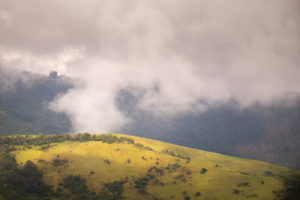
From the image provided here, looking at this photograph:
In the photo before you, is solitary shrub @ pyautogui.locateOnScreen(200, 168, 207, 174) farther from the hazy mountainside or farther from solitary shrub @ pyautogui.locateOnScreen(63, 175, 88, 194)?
solitary shrub @ pyautogui.locateOnScreen(63, 175, 88, 194)

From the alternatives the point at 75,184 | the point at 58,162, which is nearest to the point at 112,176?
the point at 75,184

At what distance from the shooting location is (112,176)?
14562cm

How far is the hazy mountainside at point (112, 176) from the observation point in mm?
120000

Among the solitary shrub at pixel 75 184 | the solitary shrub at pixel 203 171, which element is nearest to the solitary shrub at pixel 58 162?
the solitary shrub at pixel 75 184

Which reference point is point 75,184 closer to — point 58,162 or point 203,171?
point 58,162

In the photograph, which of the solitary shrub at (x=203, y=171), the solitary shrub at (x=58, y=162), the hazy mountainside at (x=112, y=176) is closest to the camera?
the hazy mountainside at (x=112, y=176)

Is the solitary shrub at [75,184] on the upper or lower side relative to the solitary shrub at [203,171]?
lower

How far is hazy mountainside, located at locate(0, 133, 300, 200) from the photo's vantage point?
394ft

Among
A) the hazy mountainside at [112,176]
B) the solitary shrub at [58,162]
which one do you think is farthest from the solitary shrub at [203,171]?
the solitary shrub at [58,162]

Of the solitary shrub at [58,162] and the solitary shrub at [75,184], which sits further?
the solitary shrub at [58,162]

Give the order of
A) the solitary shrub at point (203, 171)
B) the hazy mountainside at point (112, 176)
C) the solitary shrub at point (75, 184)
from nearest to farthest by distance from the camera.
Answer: the hazy mountainside at point (112, 176)
the solitary shrub at point (75, 184)
the solitary shrub at point (203, 171)

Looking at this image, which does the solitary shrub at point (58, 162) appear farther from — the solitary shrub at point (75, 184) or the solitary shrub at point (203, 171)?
the solitary shrub at point (203, 171)

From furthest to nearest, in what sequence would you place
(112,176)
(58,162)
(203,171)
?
(203,171) → (58,162) → (112,176)

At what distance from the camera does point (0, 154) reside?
461ft
